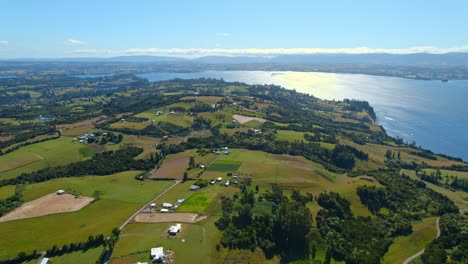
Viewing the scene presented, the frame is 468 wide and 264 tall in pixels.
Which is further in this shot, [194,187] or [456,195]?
[456,195]

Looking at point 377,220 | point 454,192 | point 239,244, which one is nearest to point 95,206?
point 239,244

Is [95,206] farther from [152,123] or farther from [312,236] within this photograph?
[152,123]

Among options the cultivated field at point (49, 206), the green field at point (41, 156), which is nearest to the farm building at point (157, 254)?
the cultivated field at point (49, 206)

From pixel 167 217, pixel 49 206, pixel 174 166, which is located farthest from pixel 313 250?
pixel 49 206

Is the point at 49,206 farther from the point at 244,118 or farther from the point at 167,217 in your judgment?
A: the point at 244,118

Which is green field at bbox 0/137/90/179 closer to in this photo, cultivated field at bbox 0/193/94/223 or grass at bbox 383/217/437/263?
cultivated field at bbox 0/193/94/223
